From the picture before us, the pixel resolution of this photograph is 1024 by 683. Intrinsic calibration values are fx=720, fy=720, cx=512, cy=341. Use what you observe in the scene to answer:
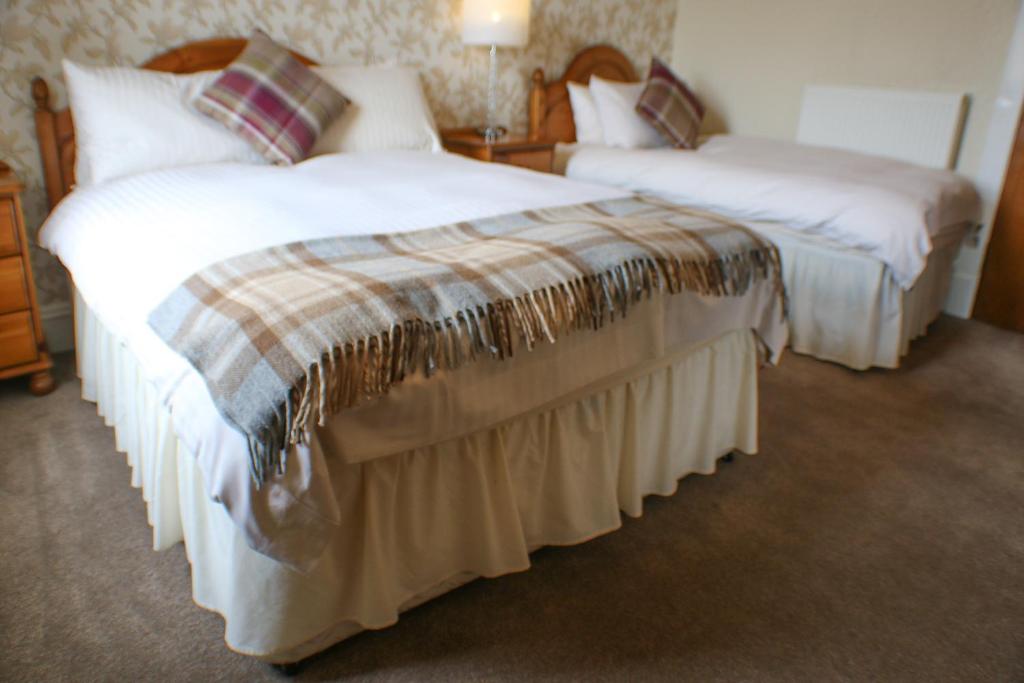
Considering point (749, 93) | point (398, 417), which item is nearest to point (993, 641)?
point (398, 417)

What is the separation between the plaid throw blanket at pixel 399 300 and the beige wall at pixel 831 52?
2351mm

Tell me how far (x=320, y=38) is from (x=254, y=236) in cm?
174

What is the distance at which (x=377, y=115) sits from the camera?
2.80 metres

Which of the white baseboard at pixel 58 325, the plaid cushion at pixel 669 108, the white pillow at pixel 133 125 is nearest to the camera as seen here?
the white pillow at pixel 133 125

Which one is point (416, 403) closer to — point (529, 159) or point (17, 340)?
point (17, 340)

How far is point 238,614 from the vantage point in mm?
1261

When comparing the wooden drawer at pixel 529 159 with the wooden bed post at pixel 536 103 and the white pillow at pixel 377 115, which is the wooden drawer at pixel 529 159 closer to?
the wooden bed post at pixel 536 103

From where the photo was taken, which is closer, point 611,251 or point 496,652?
point 496,652

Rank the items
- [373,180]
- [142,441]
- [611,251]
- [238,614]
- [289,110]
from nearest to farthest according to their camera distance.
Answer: [238,614], [611,251], [142,441], [373,180], [289,110]

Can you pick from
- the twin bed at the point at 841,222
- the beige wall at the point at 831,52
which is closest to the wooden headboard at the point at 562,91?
the twin bed at the point at 841,222

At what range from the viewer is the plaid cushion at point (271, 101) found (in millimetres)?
2430

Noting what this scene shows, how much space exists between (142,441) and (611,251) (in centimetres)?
118

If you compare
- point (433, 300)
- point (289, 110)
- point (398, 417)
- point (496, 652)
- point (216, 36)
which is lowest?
point (496, 652)

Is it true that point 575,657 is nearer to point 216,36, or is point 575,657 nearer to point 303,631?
point 303,631
